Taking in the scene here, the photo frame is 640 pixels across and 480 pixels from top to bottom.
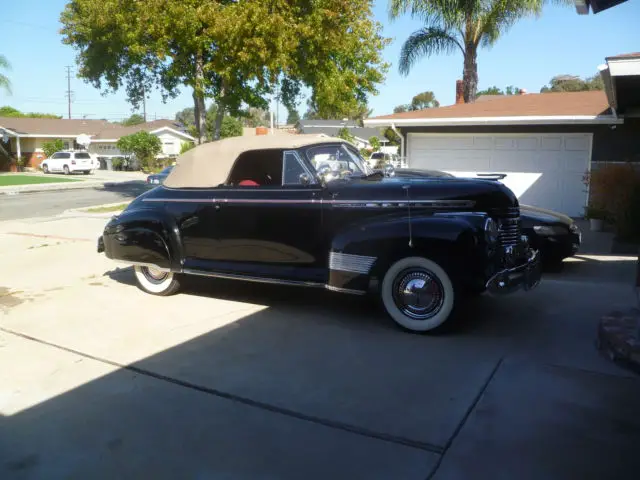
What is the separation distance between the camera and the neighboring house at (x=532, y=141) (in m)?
13.4

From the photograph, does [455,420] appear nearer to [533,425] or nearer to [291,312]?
[533,425]

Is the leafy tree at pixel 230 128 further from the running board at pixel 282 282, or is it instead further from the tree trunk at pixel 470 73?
the running board at pixel 282 282

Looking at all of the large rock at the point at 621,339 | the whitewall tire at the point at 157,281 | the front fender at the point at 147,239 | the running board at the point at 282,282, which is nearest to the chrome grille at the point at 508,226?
the large rock at the point at 621,339

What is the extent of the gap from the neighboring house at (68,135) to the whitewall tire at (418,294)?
153 ft

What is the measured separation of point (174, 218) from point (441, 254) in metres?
3.20

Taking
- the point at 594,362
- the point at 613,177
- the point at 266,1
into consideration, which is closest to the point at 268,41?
the point at 266,1

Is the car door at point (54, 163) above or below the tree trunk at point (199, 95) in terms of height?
below

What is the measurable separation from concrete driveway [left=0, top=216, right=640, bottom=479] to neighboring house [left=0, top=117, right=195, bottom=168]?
4551 cm

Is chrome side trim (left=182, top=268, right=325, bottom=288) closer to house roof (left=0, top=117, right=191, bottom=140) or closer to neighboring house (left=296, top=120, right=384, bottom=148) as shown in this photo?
house roof (left=0, top=117, right=191, bottom=140)

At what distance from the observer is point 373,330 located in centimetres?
565

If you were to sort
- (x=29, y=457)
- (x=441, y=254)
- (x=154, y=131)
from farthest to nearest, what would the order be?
(x=154, y=131) → (x=441, y=254) → (x=29, y=457)

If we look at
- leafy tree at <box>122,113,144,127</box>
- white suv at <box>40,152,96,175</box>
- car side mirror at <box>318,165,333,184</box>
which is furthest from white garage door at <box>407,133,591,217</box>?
leafy tree at <box>122,113,144,127</box>

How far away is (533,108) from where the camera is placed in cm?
1459

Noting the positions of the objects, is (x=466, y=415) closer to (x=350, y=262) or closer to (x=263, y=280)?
(x=350, y=262)
